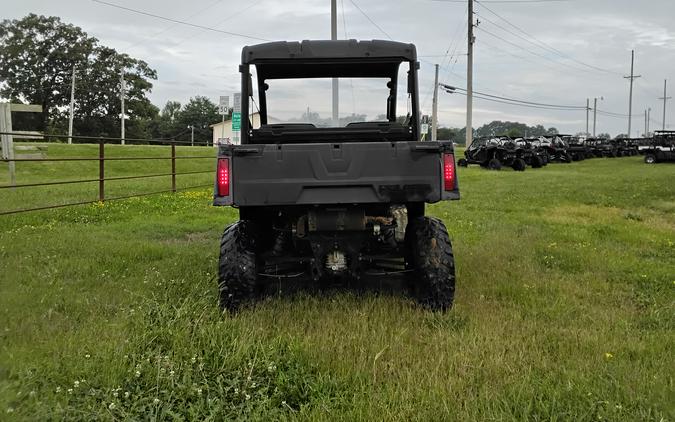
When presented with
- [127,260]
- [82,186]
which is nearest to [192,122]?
[82,186]

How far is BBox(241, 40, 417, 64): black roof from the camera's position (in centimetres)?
469

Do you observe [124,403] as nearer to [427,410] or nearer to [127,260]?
[427,410]

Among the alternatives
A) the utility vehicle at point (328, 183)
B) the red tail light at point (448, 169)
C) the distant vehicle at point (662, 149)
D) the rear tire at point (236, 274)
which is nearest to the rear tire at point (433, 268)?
the utility vehicle at point (328, 183)

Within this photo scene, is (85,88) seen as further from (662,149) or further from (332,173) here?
(332,173)

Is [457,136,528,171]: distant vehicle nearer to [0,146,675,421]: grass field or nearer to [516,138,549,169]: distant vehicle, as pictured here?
[516,138,549,169]: distant vehicle

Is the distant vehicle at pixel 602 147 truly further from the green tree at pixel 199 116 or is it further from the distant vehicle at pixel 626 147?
the green tree at pixel 199 116

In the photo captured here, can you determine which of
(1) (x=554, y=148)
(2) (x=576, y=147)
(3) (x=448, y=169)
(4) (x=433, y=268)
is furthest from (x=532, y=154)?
(3) (x=448, y=169)

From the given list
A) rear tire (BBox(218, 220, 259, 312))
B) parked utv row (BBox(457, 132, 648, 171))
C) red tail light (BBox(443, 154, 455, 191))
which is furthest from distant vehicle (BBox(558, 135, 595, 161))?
rear tire (BBox(218, 220, 259, 312))

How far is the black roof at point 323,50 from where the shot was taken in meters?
4.69

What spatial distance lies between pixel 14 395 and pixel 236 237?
6.62 ft

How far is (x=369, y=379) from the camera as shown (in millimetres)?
3086

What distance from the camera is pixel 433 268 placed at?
433cm

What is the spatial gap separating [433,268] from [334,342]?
1.14 m

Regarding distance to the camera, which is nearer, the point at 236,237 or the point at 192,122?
the point at 236,237
